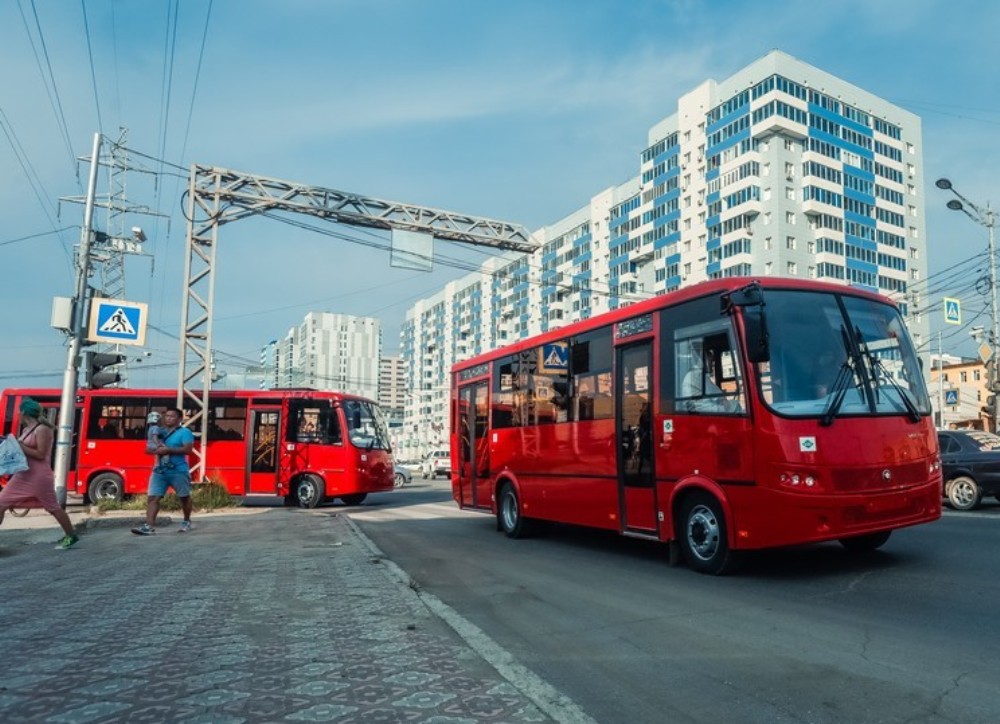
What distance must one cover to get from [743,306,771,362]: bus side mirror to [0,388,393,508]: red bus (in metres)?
14.5

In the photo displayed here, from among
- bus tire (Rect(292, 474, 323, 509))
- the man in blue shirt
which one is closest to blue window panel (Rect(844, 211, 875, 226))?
bus tire (Rect(292, 474, 323, 509))

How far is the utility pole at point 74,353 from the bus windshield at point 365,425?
6.90m

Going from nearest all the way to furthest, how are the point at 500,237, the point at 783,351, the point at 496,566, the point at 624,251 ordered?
the point at 783,351 → the point at 496,566 → the point at 500,237 → the point at 624,251

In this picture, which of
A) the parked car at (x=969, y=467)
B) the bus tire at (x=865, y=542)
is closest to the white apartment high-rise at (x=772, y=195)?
the parked car at (x=969, y=467)

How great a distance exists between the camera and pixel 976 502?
14.3 m

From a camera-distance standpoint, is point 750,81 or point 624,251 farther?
point 624,251

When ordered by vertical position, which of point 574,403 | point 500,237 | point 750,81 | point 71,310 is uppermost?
point 750,81

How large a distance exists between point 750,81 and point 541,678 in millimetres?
72878

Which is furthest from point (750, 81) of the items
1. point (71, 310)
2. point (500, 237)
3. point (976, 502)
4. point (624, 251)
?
point (71, 310)

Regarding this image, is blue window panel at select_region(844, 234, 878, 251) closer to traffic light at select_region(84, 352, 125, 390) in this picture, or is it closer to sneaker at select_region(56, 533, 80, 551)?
traffic light at select_region(84, 352, 125, 390)

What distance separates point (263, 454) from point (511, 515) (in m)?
10.3

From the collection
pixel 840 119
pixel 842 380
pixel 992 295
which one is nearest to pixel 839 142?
pixel 840 119

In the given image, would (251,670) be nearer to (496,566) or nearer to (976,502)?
(496,566)

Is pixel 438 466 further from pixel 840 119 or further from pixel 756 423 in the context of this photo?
pixel 840 119
